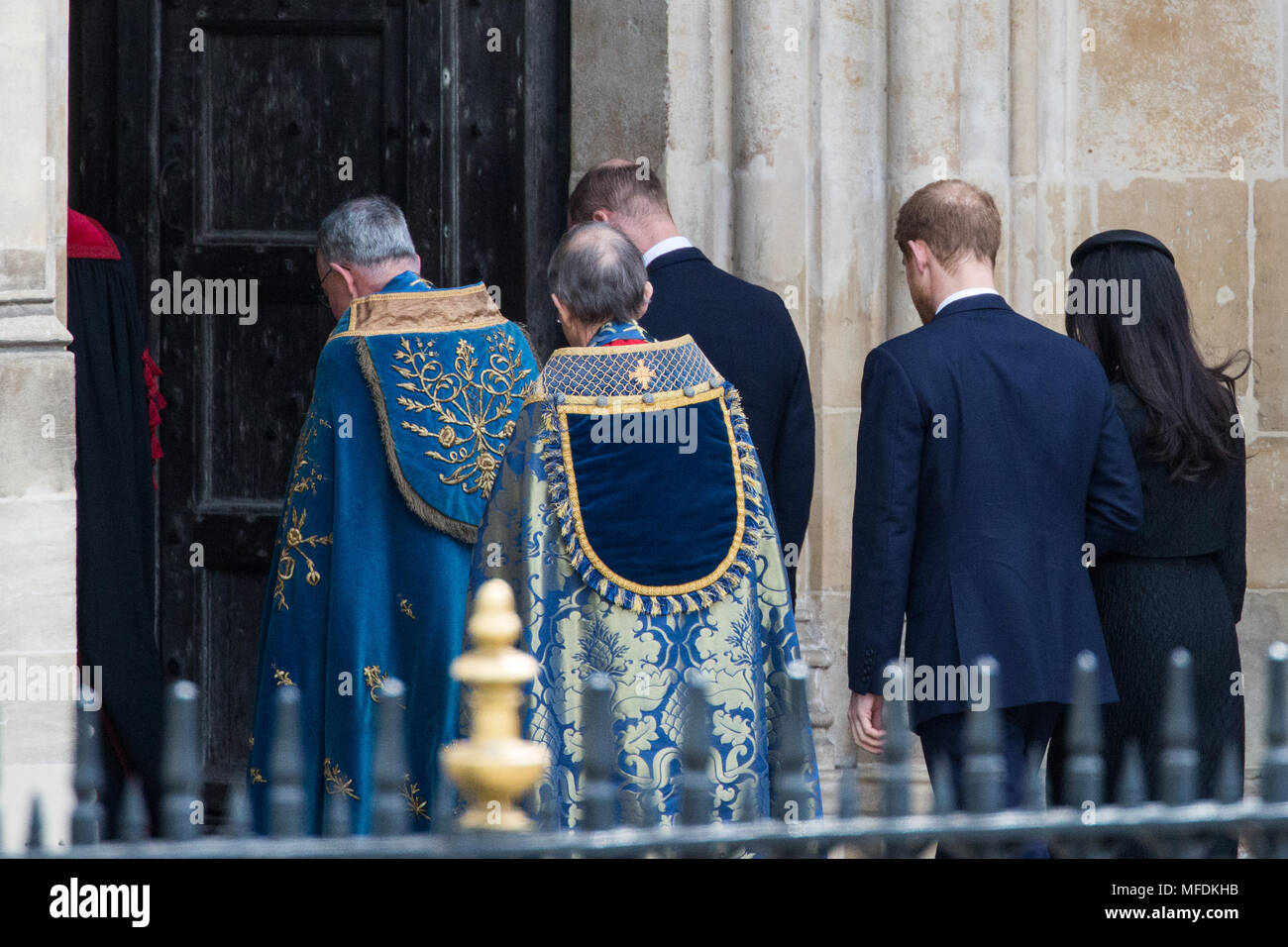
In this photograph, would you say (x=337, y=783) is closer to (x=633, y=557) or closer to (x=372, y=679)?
(x=372, y=679)

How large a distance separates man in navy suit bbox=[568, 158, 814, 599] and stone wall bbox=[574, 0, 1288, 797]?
741mm

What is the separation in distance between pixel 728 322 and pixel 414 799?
1248 mm

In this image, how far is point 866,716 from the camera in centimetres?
368

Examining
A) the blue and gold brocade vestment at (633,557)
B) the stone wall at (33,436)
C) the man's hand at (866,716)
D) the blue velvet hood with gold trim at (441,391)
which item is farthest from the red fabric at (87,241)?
the man's hand at (866,716)

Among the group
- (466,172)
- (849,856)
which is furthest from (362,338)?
(849,856)

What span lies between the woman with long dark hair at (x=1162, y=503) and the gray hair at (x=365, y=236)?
57.4 inches

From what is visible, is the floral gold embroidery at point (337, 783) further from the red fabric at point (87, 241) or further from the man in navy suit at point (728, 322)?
the red fabric at point (87, 241)

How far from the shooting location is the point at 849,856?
7.36ft

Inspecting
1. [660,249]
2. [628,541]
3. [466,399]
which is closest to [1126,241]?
[660,249]

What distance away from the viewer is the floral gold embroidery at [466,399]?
4148 millimetres

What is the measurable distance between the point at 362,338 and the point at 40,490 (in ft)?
2.40

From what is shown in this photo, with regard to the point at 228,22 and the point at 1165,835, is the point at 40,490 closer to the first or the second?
the point at 228,22
